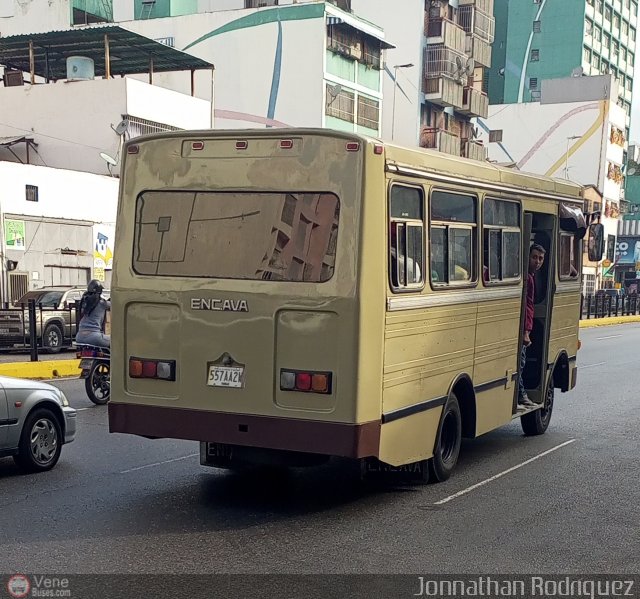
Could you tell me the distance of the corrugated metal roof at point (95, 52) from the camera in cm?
3653

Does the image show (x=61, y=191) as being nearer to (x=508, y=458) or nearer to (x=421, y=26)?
(x=508, y=458)

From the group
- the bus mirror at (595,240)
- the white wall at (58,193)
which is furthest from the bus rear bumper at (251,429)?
the white wall at (58,193)

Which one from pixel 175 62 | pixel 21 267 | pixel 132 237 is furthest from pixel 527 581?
pixel 175 62

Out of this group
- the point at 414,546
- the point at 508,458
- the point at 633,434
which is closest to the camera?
the point at 414,546

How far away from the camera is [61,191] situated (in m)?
29.5

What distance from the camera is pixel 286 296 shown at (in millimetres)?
6707

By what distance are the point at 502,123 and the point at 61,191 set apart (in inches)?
2353

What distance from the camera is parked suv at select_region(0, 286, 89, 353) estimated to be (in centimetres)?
2008

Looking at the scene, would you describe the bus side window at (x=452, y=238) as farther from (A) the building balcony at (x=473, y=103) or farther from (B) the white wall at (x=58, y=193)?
(A) the building balcony at (x=473, y=103)

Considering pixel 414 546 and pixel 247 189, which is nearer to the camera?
pixel 414 546

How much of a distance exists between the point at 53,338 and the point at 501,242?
1459 centimetres

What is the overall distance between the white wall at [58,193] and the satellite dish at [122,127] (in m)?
2.77

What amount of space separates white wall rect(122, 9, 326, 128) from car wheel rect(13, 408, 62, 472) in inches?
1623

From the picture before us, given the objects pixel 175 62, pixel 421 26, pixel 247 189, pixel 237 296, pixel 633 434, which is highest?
pixel 421 26
